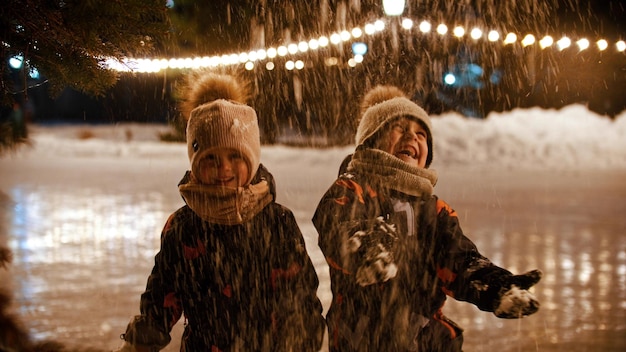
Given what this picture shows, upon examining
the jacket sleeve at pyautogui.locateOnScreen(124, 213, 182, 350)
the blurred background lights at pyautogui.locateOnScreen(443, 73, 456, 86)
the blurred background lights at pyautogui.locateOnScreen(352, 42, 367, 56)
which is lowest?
the jacket sleeve at pyautogui.locateOnScreen(124, 213, 182, 350)

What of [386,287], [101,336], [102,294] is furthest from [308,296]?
[102,294]

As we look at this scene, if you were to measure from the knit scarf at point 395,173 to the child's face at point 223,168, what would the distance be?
18.6 inches

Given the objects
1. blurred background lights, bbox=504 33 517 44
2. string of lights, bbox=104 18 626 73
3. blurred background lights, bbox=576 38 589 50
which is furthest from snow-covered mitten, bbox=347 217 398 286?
blurred background lights, bbox=576 38 589 50

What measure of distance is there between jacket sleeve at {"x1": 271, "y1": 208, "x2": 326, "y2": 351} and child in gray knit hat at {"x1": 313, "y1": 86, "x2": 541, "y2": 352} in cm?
11

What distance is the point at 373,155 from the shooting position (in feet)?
8.58

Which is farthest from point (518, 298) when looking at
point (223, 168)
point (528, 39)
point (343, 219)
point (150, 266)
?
point (528, 39)

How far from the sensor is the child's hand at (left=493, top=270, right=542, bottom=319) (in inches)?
85.3

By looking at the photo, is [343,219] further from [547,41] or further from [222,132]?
[547,41]

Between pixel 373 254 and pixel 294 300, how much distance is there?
44 centimetres

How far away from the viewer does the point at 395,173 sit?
8.36ft

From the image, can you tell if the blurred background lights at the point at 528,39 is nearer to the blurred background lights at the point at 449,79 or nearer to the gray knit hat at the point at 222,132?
the blurred background lights at the point at 449,79

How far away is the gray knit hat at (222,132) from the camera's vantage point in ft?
8.39

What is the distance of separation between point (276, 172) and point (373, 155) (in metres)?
9.87

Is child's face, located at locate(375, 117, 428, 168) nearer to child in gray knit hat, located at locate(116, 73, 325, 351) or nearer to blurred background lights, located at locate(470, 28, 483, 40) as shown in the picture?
child in gray knit hat, located at locate(116, 73, 325, 351)
